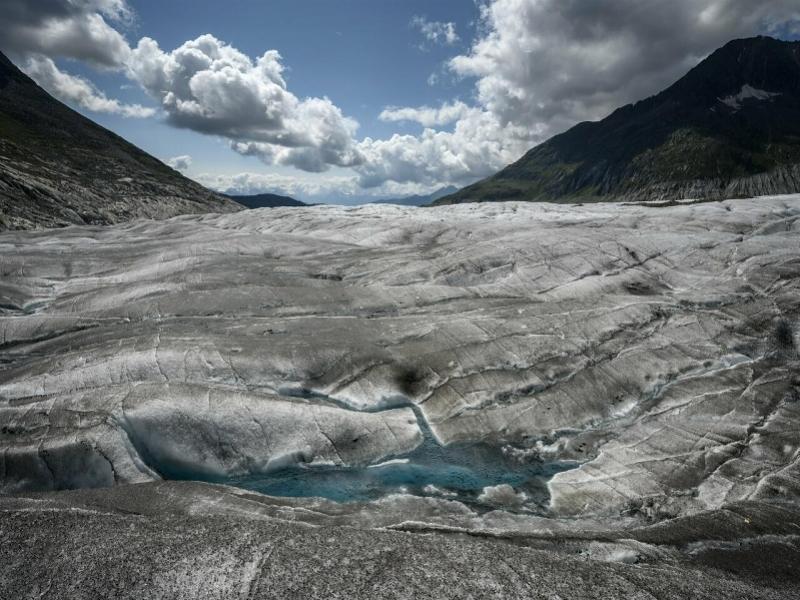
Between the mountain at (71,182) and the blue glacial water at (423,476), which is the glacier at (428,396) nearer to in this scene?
the blue glacial water at (423,476)

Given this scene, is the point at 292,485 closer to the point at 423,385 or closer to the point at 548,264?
the point at 423,385

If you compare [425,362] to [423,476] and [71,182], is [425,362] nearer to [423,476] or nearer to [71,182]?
[423,476]

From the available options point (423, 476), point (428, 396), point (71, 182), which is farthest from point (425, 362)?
point (71, 182)

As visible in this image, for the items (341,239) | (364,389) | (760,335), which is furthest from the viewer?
(341,239)

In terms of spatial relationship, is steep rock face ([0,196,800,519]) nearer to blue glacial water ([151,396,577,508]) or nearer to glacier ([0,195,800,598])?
glacier ([0,195,800,598])

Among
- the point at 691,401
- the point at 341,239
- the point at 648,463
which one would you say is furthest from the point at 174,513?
the point at 341,239

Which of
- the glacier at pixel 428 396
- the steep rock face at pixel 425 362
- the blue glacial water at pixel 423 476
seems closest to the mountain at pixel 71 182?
the steep rock face at pixel 425 362
